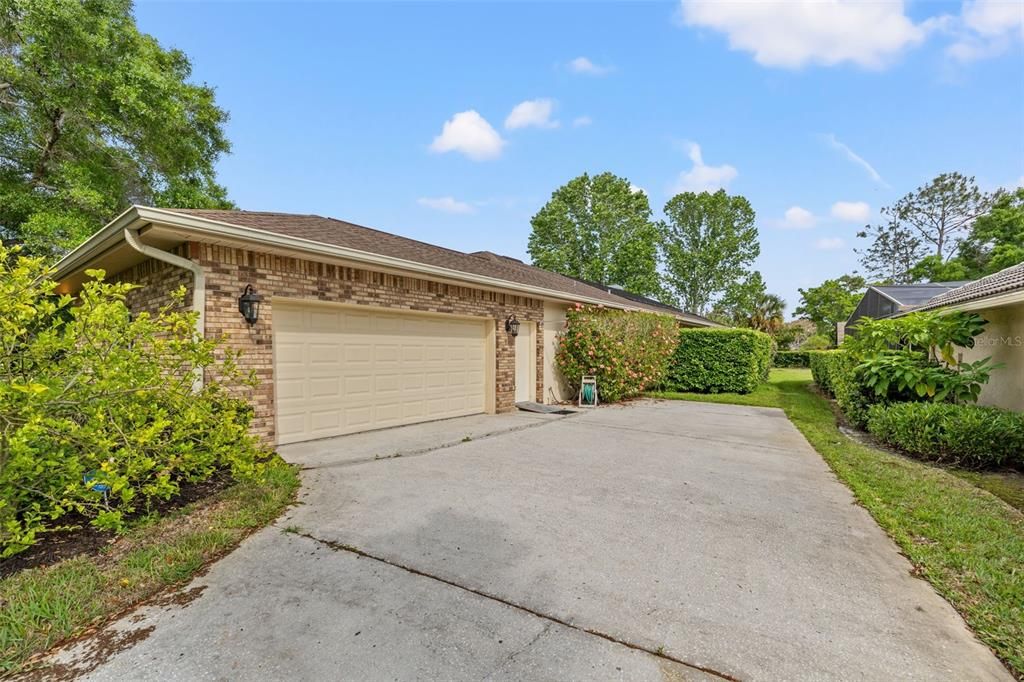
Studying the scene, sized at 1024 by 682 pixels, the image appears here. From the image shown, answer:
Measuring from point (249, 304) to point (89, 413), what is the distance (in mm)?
2337

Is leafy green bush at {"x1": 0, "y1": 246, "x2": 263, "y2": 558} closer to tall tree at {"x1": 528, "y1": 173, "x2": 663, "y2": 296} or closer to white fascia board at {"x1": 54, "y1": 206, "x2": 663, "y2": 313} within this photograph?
white fascia board at {"x1": 54, "y1": 206, "x2": 663, "y2": 313}

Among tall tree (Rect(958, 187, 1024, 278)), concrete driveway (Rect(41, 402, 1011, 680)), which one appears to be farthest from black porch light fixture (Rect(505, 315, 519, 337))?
tall tree (Rect(958, 187, 1024, 278))

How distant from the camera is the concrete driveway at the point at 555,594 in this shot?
1.91 meters

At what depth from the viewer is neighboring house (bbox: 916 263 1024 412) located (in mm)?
5707

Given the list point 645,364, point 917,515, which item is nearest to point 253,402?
point 917,515

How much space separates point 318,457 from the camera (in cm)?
529

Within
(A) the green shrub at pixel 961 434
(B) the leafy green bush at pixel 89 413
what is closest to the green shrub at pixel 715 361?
(A) the green shrub at pixel 961 434

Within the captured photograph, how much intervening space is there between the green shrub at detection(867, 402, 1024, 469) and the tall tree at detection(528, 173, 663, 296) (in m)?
21.8

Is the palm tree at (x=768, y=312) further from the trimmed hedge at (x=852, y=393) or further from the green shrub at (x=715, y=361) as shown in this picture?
the trimmed hedge at (x=852, y=393)

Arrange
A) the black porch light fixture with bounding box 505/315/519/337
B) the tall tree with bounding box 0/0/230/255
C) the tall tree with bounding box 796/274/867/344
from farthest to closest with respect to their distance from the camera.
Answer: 1. the tall tree with bounding box 796/274/867/344
2. the tall tree with bounding box 0/0/230/255
3. the black porch light fixture with bounding box 505/315/519/337

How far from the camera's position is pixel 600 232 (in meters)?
27.4

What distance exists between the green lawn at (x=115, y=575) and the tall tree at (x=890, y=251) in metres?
49.0

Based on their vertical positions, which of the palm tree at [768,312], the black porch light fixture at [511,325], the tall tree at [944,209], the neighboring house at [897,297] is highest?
the tall tree at [944,209]

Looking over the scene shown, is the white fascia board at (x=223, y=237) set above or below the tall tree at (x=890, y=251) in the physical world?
below
